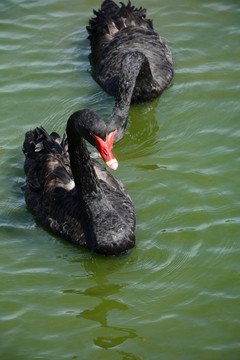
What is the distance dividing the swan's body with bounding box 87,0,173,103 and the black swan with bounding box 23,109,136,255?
5.68ft

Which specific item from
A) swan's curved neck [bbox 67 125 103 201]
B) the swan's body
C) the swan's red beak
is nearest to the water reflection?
swan's curved neck [bbox 67 125 103 201]

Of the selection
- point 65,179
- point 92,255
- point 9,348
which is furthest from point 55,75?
point 9,348

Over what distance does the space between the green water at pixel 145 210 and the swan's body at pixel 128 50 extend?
212 mm

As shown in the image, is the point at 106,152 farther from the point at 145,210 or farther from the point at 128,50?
the point at 128,50

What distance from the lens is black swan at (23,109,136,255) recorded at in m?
7.15

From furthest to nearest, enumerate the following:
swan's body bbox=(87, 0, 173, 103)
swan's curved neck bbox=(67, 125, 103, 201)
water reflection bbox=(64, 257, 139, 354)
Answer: swan's body bbox=(87, 0, 173, 103) < swan's curved neck bbox=(67, 125, 103, 201) < water reflection bbox=(64, 257, 139, 354)

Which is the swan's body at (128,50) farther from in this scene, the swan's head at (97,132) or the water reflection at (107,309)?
the water reflection at (107,309)

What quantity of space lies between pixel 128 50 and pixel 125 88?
1221 mm

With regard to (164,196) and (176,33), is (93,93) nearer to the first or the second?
(176,33)

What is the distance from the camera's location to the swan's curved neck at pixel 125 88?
902 cm

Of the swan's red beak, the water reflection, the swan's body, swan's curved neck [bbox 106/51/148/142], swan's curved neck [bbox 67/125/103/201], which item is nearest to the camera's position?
the water reflection

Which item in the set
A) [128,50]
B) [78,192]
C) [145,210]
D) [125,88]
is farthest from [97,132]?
[128,50]

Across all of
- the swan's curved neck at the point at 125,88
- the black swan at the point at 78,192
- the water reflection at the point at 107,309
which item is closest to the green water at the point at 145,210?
the water reflection at the point at 107,309

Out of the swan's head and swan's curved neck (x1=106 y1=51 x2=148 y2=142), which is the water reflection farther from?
swan's curved neck (x1=106 y1=51 x2=148 y2=142)
